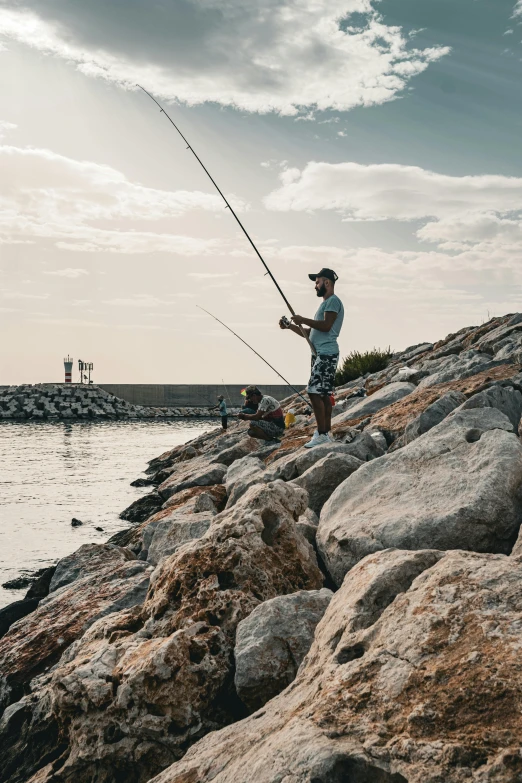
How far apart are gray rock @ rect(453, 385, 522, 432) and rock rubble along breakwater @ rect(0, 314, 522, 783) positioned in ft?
0.10

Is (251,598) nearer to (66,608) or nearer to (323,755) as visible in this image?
(323,755)

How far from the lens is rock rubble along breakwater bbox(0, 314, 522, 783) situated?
7.21 ft

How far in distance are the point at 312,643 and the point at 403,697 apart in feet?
3.14

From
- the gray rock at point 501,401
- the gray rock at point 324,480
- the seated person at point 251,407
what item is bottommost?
the gray rock at point 324,480

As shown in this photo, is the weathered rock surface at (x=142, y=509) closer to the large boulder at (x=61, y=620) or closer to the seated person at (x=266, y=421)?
the seated person at (x=266, y=421)

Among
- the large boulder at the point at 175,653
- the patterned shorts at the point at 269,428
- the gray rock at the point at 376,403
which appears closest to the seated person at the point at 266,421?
the patterned shorts at the point at 269,428

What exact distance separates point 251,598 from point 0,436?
29.3 m

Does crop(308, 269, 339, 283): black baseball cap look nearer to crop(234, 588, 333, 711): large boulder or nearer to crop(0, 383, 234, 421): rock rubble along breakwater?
crop(234, 588, 333, 711): large boulder

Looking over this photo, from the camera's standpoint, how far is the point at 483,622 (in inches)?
95.7

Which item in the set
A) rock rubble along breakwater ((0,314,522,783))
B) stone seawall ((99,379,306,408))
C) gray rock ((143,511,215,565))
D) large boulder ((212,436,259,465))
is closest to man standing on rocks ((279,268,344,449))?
rock rubble along breakwater ((0,314,522,783))

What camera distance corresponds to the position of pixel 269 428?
455 inches

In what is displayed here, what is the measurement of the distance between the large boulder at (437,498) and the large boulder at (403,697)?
96 centimetres

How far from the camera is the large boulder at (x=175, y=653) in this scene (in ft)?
10.6

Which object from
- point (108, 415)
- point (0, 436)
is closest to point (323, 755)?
point (0, 436)
